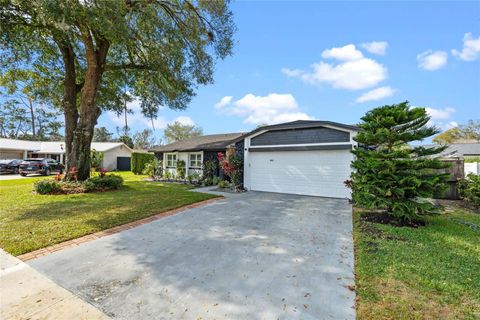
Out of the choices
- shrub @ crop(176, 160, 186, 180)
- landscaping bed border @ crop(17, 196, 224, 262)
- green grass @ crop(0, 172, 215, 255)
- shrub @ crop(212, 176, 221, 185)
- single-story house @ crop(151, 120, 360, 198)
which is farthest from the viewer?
shrub @ crop(176, 160, 186, 180)

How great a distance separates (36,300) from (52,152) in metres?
29.8

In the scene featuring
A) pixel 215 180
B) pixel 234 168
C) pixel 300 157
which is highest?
pixel 300 157

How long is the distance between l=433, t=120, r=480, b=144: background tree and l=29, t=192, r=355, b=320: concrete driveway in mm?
47650

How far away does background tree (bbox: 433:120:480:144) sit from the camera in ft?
124

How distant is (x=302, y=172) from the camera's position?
32.1ft

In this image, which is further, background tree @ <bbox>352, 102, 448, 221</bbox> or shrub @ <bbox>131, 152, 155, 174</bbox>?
shrub @ <bbox>131, 152, 155, 174</bbox>

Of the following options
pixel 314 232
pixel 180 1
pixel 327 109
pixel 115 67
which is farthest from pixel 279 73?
pixel 314 232

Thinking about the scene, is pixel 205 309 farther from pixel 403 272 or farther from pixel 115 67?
pixel 115 67

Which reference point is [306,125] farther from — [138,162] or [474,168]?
[138,162]

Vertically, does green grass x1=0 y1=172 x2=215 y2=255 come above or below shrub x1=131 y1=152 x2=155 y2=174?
below

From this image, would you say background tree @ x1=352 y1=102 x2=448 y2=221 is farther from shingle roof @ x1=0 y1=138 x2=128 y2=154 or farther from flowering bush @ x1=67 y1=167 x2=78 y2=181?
shingle roof @ x1=0 y1=138 x2=128 y2=154

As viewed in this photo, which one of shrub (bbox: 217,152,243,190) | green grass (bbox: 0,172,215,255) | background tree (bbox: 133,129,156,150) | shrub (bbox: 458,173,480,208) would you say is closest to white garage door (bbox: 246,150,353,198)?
shrub (bbox: 217,152,243,190)

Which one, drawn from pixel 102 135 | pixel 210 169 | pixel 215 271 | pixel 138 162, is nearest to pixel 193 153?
pixel 210 169

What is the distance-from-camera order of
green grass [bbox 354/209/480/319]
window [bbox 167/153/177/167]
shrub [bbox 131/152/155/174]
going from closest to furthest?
green grass [bbox 354/209/480/319] < window [bbox 167/153/177/167] < shrub [bbox 131/152/155/174]
